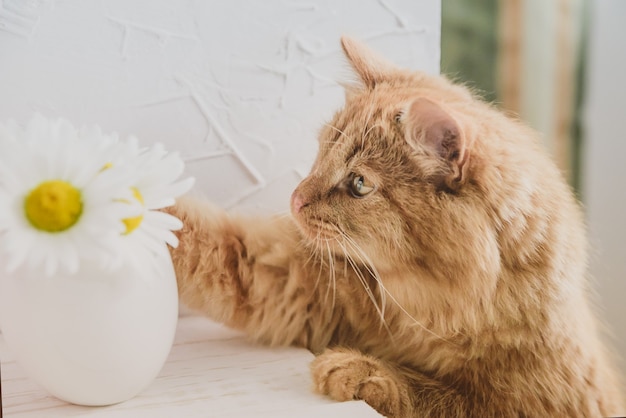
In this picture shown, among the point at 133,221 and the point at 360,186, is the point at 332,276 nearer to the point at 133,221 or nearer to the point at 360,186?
the point at 360,186

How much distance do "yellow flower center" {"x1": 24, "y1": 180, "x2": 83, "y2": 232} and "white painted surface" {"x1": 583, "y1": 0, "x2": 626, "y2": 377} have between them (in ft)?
3.08

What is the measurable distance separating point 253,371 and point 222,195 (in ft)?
1.13

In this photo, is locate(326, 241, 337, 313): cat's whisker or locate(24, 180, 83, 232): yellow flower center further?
Answer: locate(326, 241, 337, 313): cat's whisker

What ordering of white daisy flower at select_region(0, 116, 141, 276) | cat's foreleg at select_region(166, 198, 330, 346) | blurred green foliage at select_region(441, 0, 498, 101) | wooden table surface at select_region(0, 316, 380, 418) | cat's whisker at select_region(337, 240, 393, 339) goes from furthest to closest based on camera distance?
blurred green foliage at select_region(441, 0, 498, 101), cat's foreleg at select_region(166, 198, 330, 346), cat's whisker at select_region(337, 240, 393, 339), wooden table surface at select_region(0, 316, 380, 418), white daisy flower at select_region(0, 116, 141, 276)

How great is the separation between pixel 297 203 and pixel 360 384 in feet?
0.94

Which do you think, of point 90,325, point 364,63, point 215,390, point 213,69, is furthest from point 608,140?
point 90,325

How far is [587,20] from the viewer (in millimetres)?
1220

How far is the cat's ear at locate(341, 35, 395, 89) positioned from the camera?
107 cm

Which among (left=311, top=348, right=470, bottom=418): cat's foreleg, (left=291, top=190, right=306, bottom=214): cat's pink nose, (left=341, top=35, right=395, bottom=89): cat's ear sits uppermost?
(left=341, top=35, right=395, bottom=89): cat's ear

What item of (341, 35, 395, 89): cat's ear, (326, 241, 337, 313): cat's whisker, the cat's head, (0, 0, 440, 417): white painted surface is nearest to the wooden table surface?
(0, 0, 440, 417): white painted surface

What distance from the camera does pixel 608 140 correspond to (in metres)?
1.25

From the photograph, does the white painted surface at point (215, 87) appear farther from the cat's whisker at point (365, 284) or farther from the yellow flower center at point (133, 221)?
the yellow flower center at point (133, 221)

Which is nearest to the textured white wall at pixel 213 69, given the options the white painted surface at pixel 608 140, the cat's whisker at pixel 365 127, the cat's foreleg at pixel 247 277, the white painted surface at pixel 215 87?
the white painted surface at pixel 215 87

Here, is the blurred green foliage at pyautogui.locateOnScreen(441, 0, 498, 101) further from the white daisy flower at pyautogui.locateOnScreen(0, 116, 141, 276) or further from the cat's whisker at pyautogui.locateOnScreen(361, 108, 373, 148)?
the white daisy flower at pyautogui.locateOnScreen(0, 116, 141, 276)
